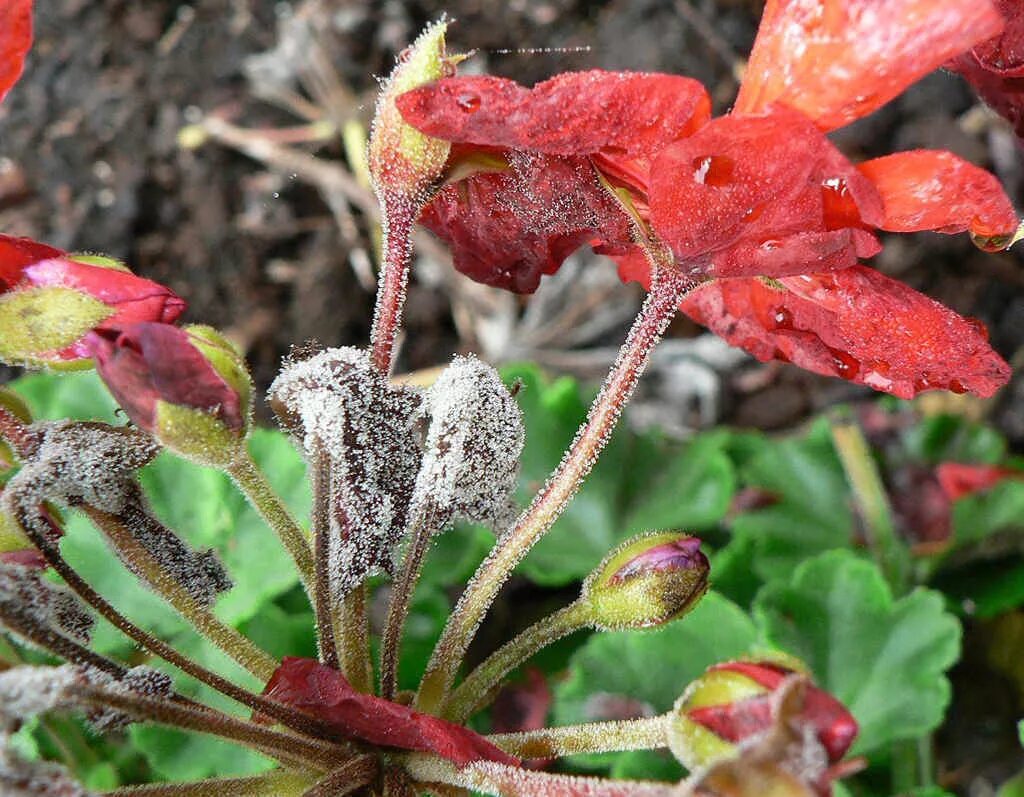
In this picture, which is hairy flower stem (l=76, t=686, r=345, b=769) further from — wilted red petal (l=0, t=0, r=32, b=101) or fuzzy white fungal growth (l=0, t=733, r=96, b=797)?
wilted red petal (l=0, t=0, r=32, b=101)

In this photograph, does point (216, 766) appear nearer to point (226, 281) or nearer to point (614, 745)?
point (614, 745)

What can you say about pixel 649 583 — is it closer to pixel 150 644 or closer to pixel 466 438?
pixel 466 438

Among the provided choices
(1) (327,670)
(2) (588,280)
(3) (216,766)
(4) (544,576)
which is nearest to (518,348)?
(2) (588,280)

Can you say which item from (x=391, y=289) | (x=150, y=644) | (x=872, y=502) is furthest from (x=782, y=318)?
(x=872, y=502)

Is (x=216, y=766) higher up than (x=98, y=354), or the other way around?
(x=98, y=354)

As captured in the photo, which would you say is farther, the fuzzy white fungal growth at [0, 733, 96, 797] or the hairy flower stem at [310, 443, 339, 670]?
the hairy flower stem at [310, 443, 339, 670]

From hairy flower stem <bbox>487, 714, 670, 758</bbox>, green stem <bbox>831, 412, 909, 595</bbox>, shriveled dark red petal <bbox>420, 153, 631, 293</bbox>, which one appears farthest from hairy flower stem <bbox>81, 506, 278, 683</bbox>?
green stem <bbox>831, 412, 909, 595</bbox>

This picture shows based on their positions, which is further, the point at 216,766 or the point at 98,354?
the point at 216,766

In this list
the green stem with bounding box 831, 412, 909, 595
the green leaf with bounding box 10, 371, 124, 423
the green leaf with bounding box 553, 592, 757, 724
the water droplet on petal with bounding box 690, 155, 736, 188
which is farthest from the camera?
the green stem with bounding box 831, 412, 909, 595
